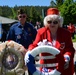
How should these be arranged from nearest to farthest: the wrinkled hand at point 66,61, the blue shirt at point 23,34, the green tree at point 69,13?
the wrinkled hand at point 66,61 → the blue shirt at point 23,34 → the green tree at point 69,13

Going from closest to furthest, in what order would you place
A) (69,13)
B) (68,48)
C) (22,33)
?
(68,48), (22,33), (69,13)

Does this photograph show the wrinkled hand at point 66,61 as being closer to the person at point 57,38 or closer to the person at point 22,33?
the person at point 57,38

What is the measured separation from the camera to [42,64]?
5.09m

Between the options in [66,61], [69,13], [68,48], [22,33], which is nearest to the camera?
[66,61]

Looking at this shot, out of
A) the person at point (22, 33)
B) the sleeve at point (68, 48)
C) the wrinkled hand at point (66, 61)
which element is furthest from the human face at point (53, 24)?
the person at point (22, 33)

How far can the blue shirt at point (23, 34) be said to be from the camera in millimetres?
6711

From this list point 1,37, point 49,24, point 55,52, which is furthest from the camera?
point 1,37

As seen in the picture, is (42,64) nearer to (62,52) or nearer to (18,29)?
(62,52)

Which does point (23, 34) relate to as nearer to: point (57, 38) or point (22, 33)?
point (22, 33)

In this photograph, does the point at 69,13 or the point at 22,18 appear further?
the point at 69,13

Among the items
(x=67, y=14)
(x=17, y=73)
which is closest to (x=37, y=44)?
(x=17, y=73)

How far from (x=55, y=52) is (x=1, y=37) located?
12.0 meters

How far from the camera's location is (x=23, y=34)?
6.75m

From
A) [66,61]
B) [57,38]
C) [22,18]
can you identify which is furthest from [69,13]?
[66,61]
